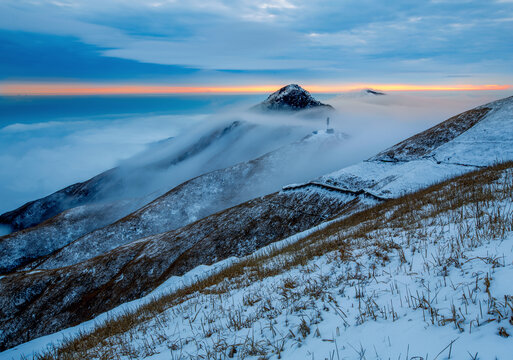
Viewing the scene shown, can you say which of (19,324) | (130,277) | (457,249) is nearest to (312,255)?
(457,249)

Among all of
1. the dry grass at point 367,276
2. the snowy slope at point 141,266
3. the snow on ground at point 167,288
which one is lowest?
the snowy slope at point 141,266

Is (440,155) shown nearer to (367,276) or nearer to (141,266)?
(367,276)

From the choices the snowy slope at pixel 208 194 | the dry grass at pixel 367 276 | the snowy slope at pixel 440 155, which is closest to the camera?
the dry grass at pixel 367 276

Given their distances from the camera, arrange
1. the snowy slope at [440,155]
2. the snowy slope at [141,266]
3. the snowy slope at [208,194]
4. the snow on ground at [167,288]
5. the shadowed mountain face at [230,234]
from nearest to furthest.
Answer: the snow on ground at [167,288] → the snowy slope at [440,155] → the shadowed mountain face at [230,234] → the snowy slope at [141,266] → the snowy slope at [208,194]

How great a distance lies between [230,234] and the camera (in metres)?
51.2

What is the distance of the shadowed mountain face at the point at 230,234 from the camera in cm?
4394

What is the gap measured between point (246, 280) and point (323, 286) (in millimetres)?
4001

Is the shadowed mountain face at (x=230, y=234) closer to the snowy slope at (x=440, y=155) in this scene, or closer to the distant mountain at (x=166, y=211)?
the snowy slope at (x=440, y=155)

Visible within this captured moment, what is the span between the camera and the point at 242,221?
53.2 metres

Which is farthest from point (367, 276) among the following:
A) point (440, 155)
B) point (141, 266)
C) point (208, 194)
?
point (208, 194)

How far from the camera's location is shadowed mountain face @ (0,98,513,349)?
43.9m

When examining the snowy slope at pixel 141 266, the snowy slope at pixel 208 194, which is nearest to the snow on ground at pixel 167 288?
the snowy slope at pixel 141 266

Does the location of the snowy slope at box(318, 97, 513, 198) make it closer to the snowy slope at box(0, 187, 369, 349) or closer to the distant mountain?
the snowy slope at box(0, 187, 369, 349)

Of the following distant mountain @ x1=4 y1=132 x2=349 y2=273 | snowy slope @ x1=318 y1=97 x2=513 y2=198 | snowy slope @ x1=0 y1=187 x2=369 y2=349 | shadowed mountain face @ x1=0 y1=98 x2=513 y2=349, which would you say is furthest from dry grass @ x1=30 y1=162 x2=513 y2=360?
distant mountain @ x1=4 y1=132 x2=349 y2=273
